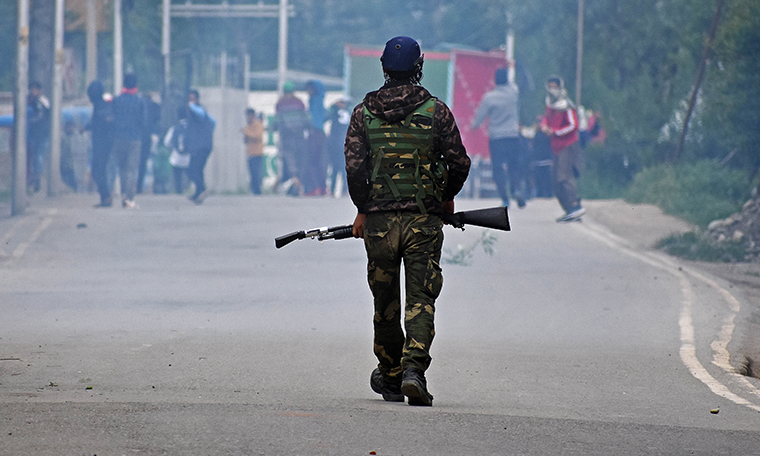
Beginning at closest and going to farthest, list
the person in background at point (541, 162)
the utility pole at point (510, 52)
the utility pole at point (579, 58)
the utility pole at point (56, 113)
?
the utility pole at point (56, 113)
the person in background at point (541, 162)
the utility pole at point (579, 58)
the utility pole at point (510, 52)

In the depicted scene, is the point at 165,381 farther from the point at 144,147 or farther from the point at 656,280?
the point at 144,147

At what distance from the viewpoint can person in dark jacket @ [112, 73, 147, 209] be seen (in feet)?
62.8

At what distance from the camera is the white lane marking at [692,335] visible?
6430 millimetres

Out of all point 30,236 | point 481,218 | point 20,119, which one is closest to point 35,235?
point 30,236

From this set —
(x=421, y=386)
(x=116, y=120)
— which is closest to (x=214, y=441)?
(x=421, y=386)

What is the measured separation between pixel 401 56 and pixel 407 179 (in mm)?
565

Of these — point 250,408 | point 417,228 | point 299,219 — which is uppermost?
point 417,228

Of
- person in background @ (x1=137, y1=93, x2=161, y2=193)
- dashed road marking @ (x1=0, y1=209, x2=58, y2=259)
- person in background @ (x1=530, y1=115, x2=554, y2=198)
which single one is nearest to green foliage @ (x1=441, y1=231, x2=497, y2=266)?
dashed road marking @ (x1=0, y1=209, x2=58, y2=259)

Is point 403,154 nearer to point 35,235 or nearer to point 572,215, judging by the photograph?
point 35,235

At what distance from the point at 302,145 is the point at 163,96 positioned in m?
4.04

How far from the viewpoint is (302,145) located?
24.4 meters

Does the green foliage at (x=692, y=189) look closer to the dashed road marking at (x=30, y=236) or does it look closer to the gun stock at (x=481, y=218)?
the dashed road marking at (x=30, y=236)

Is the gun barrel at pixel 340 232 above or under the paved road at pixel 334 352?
above

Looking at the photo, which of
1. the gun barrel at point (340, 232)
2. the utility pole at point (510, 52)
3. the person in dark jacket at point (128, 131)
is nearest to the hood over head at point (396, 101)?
the gun barrel at point (340, 232)
